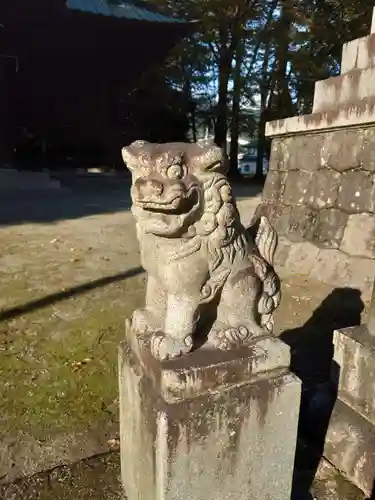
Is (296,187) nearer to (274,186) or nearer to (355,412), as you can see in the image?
(274,186)

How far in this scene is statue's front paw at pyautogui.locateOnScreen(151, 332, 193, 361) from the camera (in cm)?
142

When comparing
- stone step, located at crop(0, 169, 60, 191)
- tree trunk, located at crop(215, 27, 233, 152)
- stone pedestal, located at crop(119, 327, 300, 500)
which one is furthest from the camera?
tree trunk, located at crop(215, 27, 233, 152)

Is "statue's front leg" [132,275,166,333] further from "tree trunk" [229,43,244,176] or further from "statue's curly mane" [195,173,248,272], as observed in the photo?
"tree trunk" [229,43,244,176]

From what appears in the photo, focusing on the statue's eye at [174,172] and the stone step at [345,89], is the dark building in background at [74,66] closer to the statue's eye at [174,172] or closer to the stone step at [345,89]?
the stone step at [345,89]

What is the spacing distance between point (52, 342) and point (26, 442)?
1071mm

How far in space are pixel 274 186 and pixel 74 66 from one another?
12307 mm

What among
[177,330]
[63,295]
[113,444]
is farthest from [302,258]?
[177,330]

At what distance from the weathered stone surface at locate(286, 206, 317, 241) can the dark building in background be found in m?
9.57

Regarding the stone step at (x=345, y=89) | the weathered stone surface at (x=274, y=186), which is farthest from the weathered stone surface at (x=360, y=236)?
the weathered stone surface at (x=274, y=186)

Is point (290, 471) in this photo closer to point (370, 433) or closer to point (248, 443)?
point (248, 443)

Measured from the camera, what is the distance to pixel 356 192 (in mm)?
3867

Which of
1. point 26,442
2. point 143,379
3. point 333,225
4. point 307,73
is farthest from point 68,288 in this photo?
point 307,73

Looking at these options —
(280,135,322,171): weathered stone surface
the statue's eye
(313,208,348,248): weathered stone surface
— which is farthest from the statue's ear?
(280,135,322,171): weathered stone surface

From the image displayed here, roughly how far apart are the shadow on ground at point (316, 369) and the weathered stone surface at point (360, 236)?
352 mm
